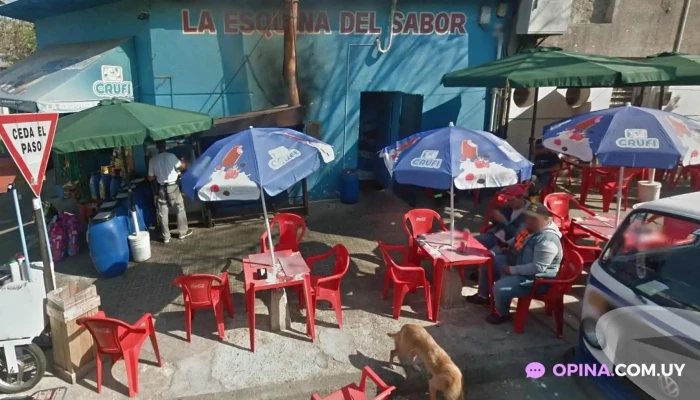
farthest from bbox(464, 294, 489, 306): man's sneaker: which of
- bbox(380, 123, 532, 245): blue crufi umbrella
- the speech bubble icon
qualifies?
bbox(380, 123, 532, 245): blue crufi umbrella

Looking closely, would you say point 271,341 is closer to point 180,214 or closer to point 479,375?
point 479,375

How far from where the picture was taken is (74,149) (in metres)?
5.83

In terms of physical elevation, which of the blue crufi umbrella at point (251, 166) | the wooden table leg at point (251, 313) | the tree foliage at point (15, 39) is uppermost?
the tree foliage at point (15, 39)

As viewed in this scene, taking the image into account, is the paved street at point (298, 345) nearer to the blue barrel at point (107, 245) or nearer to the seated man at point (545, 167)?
the blue barrel at point (107, 245)

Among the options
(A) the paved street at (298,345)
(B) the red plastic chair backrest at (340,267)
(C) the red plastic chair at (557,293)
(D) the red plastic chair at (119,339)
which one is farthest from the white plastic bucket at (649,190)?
(D) the red plastic chair at (119,339)

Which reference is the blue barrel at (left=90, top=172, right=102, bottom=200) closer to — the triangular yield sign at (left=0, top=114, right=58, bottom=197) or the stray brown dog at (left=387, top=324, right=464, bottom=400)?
the triangular yield sign at (left=0, top=114, right=58, bottom=197)

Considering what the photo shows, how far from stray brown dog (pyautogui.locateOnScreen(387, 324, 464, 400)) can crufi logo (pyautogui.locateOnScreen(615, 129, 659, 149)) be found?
3.22 meters

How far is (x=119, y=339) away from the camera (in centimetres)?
407

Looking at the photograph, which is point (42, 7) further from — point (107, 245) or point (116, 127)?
point (107, 245)

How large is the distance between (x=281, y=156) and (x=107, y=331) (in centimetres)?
228

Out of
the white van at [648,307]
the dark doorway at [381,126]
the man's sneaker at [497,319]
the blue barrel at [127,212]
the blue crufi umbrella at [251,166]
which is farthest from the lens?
the dark doorway at [381,126]

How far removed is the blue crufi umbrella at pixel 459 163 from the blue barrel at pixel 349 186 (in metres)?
4.10

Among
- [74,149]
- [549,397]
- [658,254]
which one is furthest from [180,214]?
[658,254]

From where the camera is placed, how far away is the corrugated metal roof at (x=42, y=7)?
30.0ft
